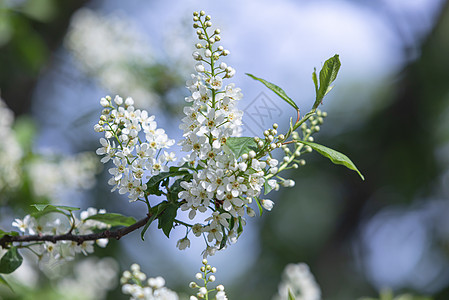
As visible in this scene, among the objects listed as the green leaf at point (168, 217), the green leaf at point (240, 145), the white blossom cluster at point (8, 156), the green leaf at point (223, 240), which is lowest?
the green leaf at point (223, 240)

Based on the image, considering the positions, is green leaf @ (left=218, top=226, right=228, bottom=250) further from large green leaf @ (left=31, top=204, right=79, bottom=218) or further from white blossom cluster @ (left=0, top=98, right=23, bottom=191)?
white blossom cluster @ (left=0, top=98, right=23, bottom=191)

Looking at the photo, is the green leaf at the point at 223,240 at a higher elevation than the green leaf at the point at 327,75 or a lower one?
lower

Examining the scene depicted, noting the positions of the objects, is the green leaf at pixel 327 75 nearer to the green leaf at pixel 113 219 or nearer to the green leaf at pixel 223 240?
the green leaf at pixel 223 240

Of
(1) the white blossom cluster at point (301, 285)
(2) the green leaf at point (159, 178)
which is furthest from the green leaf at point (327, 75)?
(1) the white blossom cluster at point (301, 285)

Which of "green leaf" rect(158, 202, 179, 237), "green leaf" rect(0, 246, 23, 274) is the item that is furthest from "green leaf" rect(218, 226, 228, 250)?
"green leaf" rect(0, 246, 23, 274)

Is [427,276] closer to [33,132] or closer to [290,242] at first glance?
[290,242]

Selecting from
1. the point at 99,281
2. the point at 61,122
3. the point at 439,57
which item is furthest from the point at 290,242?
the point at 99,281

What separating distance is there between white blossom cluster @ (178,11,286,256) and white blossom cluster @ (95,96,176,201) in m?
0.12

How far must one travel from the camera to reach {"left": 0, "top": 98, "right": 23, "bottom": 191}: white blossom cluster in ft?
10.9

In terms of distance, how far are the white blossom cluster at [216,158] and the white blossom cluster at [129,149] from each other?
4.7 inches

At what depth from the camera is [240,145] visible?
1.32 meters

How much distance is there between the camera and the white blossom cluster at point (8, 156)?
333 cm

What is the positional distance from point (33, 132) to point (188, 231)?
2.81 metres

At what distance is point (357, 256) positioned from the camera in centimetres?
976
